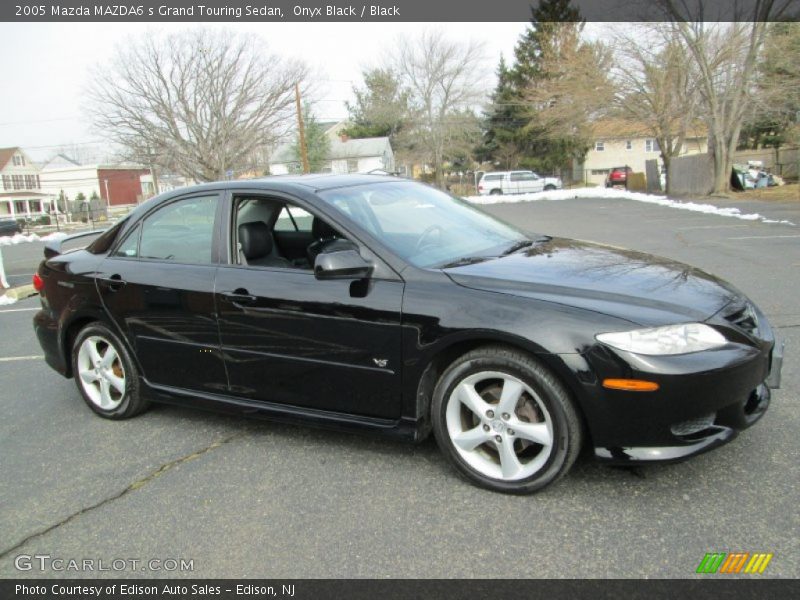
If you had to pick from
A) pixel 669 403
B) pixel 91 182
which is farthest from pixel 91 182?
pixel 669 403

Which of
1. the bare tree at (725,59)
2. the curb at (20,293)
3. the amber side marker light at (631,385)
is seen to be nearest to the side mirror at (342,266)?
the amber side marker light at (631,385)

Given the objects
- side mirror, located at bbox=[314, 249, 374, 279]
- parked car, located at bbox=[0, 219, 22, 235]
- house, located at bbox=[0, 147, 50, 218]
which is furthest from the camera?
house, located at bbox=[0, 147, 50, 218]

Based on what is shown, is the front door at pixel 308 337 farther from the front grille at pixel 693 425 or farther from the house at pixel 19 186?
the house at pixel 19 186

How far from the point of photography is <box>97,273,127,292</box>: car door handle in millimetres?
4141

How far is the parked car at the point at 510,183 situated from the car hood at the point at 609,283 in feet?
126

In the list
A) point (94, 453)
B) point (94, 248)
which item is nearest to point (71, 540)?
point (94, 453)

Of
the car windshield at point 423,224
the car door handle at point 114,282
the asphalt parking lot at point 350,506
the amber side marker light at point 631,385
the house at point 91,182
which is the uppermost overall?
the house at point 91,182

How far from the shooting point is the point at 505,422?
116 inches

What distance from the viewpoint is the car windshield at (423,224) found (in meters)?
3.48

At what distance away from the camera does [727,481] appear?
9.70 feet

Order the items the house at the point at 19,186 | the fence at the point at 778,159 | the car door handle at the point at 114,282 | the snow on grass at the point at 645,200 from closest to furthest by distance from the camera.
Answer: the car door handle at the point at 114,282 → the snow on grass at the point at 645,200 → the fence at the point at 778,159 → the house at the point at 19,186

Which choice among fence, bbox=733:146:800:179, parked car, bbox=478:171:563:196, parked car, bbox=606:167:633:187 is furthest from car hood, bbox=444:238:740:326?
parked car, bbox=606:167:633:187

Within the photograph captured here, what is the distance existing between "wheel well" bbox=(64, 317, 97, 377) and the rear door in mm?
386
